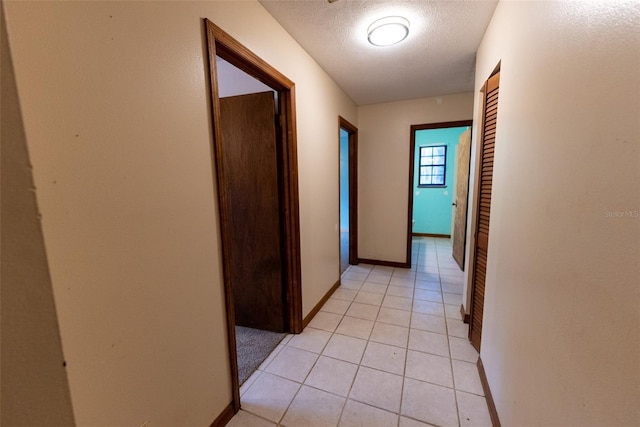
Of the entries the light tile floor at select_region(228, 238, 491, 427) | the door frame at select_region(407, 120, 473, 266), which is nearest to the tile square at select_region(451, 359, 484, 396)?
the light tile floor at select_region(228, 238, 491, 427)

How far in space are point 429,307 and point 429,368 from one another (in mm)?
913

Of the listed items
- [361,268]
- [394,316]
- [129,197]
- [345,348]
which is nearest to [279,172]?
[129,197]

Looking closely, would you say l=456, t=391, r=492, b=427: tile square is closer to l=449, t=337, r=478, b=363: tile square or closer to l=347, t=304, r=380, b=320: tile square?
l=449, t=337, r=478, b=363: tile square

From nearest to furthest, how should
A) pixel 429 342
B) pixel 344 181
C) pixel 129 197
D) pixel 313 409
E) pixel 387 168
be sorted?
pixel 129 197 < pixel 313 409 < pixel 429 342 < pixel 387 168 < pixel 344 181

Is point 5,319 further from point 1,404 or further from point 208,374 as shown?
point 208,374

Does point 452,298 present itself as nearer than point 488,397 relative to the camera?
No

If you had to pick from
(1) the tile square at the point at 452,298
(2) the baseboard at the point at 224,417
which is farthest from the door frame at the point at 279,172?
(1) the tile square at the point at 452,298

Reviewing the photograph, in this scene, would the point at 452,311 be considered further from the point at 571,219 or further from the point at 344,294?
the point at 571,219

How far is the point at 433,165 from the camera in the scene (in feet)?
17.9

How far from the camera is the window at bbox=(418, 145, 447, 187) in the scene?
536 centimetres

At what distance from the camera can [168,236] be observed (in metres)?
1.05

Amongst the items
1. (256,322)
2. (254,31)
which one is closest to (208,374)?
(256,322)

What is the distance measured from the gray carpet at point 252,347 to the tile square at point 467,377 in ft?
4.36

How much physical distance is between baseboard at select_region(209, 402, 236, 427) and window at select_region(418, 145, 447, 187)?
530 centimetres
